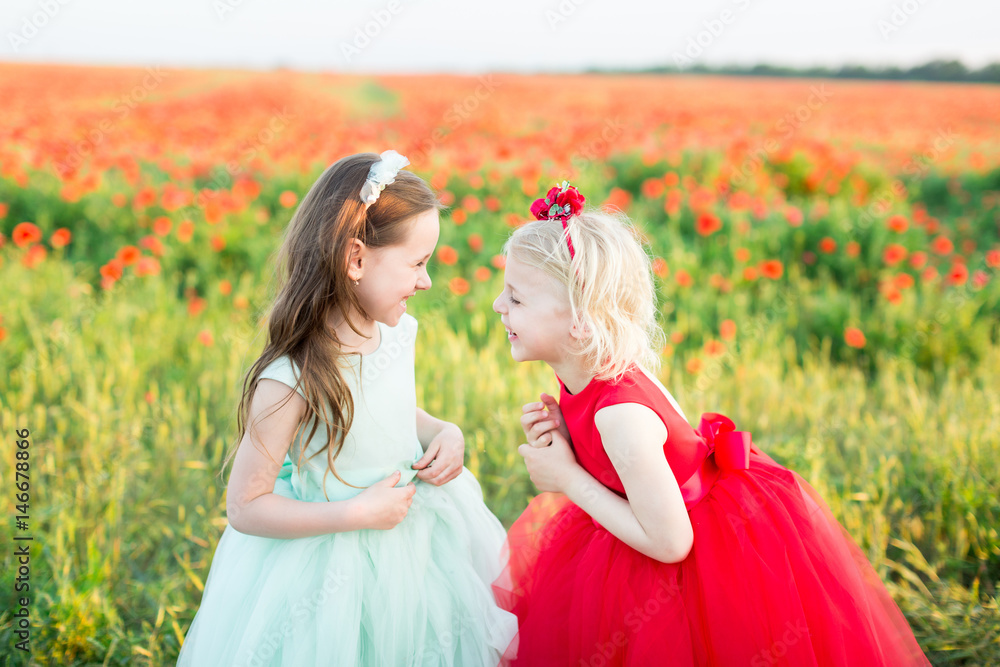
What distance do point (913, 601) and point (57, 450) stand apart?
129 inches

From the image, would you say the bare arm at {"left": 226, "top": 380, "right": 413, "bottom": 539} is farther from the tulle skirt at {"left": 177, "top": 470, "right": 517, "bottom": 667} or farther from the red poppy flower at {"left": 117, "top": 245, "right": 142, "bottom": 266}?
the red poppy flower at {"left": 117, "top": 245, "right": 142, "bottom": 266}

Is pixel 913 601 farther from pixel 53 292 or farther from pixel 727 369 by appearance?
pixel 53 292

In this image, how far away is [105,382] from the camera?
3.12 meters

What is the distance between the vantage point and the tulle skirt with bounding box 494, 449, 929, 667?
1.58 m

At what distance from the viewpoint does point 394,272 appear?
1.64m

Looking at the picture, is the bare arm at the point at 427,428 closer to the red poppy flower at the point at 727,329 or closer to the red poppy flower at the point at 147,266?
the red poppy flower at the point at 727,329

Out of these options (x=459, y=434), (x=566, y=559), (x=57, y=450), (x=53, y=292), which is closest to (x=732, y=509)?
(x=566, y=559)

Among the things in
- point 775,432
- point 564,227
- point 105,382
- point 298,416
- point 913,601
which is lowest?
point 913,601

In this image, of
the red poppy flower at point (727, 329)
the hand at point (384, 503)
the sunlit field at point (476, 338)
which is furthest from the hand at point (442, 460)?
the red poppy flower at point (727, 329)

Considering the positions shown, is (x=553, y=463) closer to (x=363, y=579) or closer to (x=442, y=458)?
(x=442, y=458)

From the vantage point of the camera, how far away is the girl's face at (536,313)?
1602 mm

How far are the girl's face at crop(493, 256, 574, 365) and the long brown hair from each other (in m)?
0.30

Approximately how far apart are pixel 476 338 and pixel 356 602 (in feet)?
7.67

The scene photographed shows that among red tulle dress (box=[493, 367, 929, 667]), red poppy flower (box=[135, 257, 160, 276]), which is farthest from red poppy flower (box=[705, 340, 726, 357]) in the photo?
red poppy flower (box=[135, 257, 160, 276])
